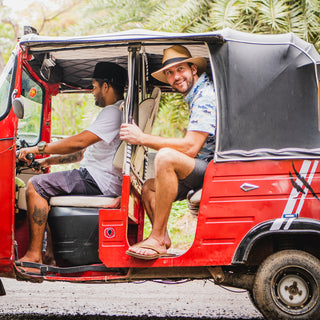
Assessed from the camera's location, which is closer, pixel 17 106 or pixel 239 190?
pixel 239 190

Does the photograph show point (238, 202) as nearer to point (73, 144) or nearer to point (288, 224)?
point (288, 224)

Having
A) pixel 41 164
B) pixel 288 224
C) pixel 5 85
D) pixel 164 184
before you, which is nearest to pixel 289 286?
pixel 288 224

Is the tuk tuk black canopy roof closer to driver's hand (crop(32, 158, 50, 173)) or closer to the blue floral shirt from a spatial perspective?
the blue floral shirt

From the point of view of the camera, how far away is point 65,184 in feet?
12.9

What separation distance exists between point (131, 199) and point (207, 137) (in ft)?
2.69

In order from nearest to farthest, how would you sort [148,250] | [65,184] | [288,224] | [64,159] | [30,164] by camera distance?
[288,224] → [148,250] → [65,184] → [30,164] → [64,159]

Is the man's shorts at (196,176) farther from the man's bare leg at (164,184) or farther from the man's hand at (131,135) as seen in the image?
the man's hand at (131,135)

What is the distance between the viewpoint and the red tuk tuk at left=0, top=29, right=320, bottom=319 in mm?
3406

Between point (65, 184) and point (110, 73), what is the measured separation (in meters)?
1.13

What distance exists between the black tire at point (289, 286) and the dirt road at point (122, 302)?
0.87 meters

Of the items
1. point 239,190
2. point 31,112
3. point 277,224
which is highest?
point 31,112

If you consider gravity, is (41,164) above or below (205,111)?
below

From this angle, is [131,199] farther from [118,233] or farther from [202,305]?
[202,305]

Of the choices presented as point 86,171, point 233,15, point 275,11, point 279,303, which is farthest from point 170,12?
point 279,303
